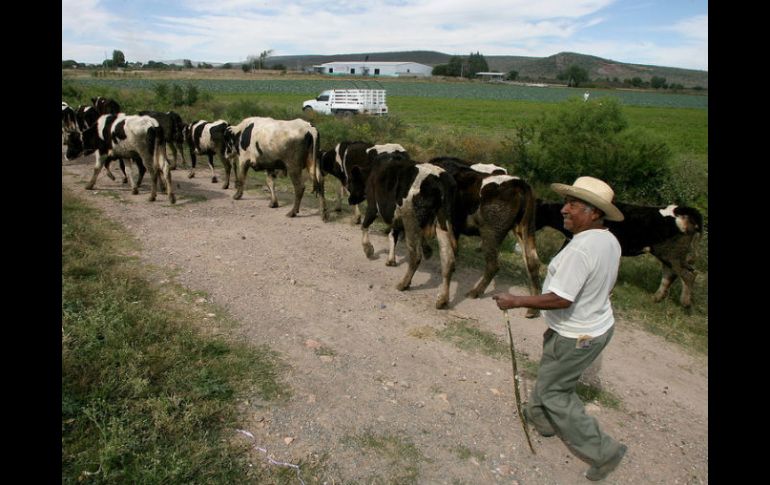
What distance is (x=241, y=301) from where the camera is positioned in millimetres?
6516

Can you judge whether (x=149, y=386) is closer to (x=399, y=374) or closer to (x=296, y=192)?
(x=399, y=374)

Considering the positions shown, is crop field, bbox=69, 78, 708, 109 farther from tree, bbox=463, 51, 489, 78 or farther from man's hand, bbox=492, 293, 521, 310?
tree, bbox=463, 51, 489, 78

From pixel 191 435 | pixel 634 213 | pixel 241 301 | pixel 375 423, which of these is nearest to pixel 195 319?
pixel 241 301

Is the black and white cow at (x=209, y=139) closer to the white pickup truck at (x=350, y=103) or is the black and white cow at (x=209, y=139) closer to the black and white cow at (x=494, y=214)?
the black and white cow at (x=494, y=214)

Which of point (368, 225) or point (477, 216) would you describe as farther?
point (368, 225)

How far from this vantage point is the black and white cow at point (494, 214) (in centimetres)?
671

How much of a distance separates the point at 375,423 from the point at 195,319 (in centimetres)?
A: 282

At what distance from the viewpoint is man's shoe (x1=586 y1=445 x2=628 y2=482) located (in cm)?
374

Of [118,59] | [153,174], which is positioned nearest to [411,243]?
[153,174]

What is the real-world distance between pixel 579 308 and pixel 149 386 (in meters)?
3.75

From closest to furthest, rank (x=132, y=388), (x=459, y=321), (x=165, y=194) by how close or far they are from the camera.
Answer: (x=132, y=388) < (x=459, y=321) < (x=165, y=194)

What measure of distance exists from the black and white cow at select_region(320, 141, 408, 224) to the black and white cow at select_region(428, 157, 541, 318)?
2732 mm

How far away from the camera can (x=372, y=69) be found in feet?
457
